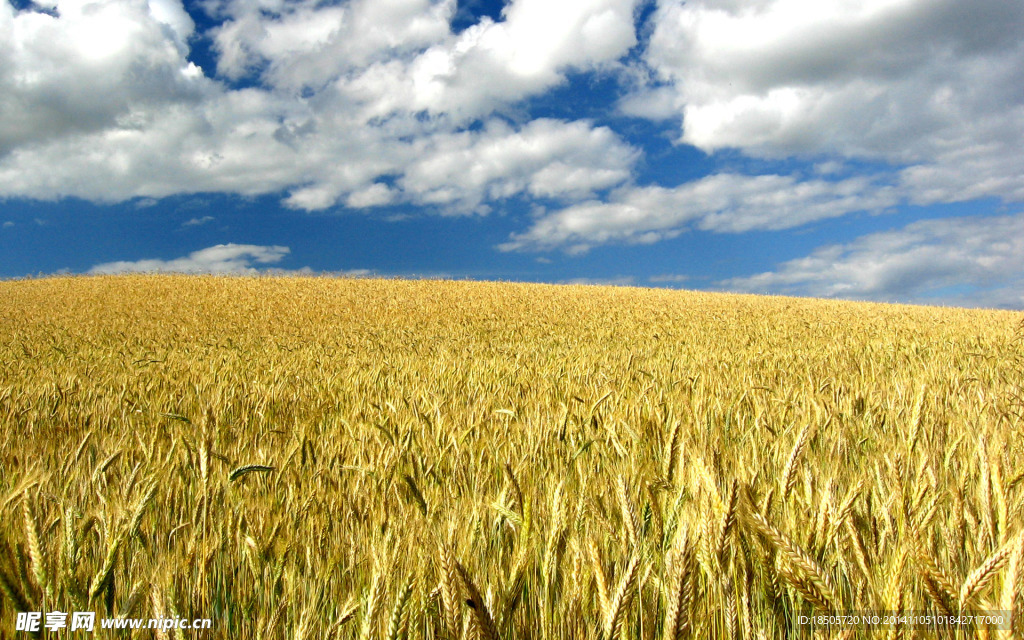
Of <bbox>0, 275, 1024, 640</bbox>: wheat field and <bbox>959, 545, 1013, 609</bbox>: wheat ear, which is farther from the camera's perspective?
<bbox>0, 275, 1024, 640</bbox>: wheat field

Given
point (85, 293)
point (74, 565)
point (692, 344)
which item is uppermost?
point (85, 293)

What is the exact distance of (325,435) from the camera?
3.21 metres

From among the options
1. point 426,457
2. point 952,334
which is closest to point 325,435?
point 426,457

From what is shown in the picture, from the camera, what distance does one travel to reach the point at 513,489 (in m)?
1.80

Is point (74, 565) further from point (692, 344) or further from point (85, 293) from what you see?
point (85, 293)

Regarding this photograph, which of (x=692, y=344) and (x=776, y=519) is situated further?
(x=692, y=344)

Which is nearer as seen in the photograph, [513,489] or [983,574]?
[983,574]

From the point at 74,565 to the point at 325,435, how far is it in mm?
1978

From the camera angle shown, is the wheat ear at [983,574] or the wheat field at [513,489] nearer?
the wheat ear at [983,574]

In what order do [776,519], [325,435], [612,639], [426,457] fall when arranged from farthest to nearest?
1. [325,435]
2. [426,457]
3. [776,519]
4. [612,639]

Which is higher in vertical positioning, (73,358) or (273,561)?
(73,358)

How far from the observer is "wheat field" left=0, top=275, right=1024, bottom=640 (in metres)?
1.18

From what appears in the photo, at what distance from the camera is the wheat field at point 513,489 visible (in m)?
1.18

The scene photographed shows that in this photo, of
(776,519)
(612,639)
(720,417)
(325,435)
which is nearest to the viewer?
(612,639)
